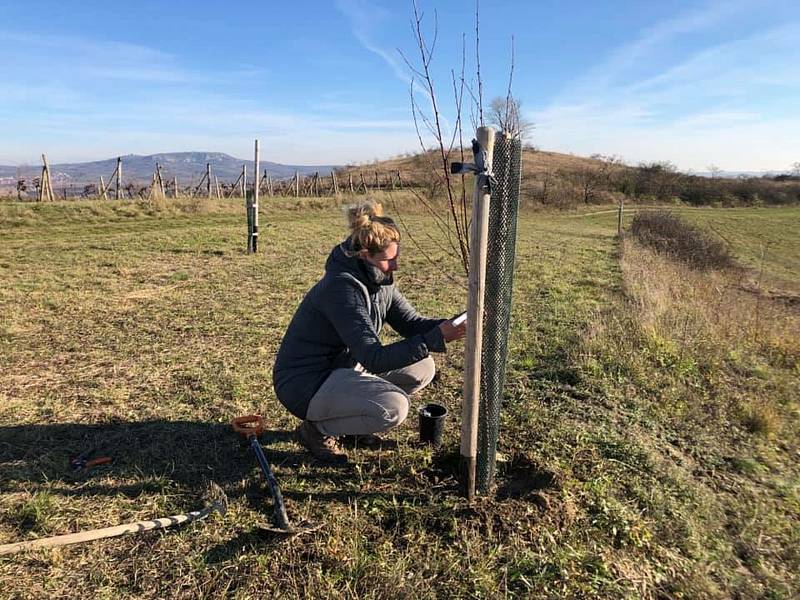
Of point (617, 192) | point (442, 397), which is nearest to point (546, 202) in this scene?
point (617, 192)

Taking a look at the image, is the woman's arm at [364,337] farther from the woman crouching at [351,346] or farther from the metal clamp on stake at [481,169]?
the metal clamp on stake at [481,169]

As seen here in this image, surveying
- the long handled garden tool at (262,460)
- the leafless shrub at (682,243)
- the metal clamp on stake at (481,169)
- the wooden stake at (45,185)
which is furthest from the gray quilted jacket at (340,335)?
the wooden stake at (45,185)

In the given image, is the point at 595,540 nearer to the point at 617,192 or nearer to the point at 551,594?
the point at 551,594

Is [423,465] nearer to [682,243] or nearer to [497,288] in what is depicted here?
[497,288]

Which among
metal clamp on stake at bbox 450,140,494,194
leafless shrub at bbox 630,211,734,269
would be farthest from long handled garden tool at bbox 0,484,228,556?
leafless shrub at bbox 630,211,734,269

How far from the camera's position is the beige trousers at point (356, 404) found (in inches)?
111

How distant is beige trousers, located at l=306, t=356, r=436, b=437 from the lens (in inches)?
111

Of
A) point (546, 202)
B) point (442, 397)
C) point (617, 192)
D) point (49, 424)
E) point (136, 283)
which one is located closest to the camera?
point (49, 424)

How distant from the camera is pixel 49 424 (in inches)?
140

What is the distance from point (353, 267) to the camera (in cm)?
275

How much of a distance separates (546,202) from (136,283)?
3311 centimetres

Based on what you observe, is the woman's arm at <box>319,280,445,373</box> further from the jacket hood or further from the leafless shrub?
the leafless shrub

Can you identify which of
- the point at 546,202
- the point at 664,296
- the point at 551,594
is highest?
the point at 546,202

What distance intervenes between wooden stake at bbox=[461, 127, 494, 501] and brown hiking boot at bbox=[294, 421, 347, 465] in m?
0.79
